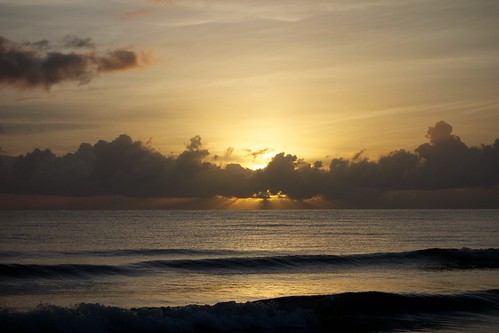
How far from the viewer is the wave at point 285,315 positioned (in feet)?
72.1

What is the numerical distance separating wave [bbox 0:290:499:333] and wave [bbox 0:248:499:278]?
15675mm

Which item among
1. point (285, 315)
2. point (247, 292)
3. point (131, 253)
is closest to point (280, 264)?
point (247, 292)

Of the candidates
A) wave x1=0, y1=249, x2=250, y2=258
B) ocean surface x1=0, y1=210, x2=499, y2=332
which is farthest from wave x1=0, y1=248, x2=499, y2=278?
wave x1=0, y1=249, x2=250, y2=258

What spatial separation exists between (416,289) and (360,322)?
9.26m

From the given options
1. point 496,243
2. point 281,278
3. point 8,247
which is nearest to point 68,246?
point 8,247

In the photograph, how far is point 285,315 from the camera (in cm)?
2486

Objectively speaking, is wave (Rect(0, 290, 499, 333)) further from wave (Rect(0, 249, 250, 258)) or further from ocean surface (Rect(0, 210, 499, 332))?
wave (Rect(0, 249, 250, 258))

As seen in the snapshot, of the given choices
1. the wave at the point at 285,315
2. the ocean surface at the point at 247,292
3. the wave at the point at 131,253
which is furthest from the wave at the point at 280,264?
the wave at the point at 285,315

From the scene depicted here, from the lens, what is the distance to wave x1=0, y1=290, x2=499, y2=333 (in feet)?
72.1

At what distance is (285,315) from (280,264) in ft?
71.8

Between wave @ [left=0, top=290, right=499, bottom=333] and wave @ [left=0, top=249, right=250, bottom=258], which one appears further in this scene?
wave @ [left=0, top=249, right=250, bottom=258]

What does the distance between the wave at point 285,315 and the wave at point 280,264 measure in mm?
15675

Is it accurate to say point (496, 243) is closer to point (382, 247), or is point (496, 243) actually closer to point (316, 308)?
point (382, 247)

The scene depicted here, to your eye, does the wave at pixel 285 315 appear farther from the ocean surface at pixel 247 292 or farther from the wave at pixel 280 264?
the wave at pixel 280 264
